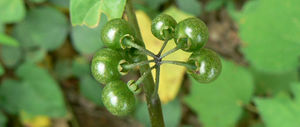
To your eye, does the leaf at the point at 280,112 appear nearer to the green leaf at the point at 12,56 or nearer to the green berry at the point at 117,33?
the green berry at the point at 117,33

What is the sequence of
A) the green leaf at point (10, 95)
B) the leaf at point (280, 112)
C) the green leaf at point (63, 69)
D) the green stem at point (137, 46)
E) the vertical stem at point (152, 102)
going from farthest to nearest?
1. the green leaf at point (63, 69)
2. the green leaf at point (10, 95)
3. the leaf at point (280, 112)
4. the vertical stem at point (152, 102)
5. the green stem at point (137, 46)

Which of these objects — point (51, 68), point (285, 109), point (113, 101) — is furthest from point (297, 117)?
point (51, 68)

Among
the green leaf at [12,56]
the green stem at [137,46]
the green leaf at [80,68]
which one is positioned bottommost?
the green stem at [137,46]

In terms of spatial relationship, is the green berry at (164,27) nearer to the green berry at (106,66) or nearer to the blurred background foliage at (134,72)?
the green berry at (106,66)

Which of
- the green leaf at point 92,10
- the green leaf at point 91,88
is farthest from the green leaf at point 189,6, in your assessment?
the green leaf at point 92,10

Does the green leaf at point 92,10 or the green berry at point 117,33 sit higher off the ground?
the green leaf at point 92,10

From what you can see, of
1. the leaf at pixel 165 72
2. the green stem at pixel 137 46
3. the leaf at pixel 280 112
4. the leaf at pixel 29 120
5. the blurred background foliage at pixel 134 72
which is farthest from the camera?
the leaf at pixel 29 120

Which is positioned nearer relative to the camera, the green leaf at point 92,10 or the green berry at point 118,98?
the green berry at point 118,98

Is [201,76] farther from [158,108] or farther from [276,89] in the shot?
[276,89]

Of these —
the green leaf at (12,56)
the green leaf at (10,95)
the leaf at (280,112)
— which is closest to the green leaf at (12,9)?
the green leaf at (12,56)
